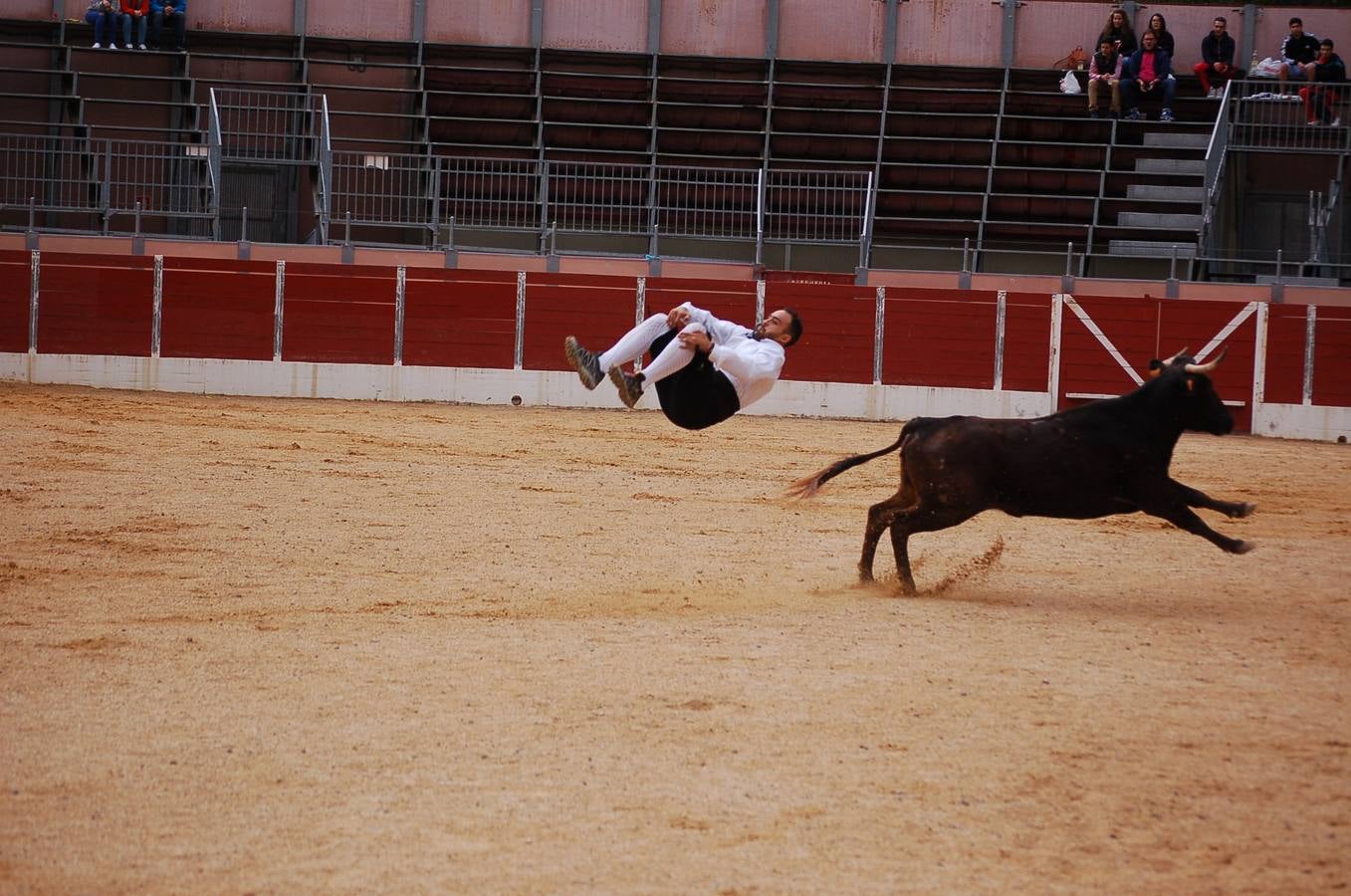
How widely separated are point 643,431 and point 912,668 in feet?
32.9

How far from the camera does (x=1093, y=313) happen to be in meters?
18.2

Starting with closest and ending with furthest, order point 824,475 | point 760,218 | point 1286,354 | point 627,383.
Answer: point 627,383
point 824,475
point 1286,354
point 760,218

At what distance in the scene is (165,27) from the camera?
21.5m

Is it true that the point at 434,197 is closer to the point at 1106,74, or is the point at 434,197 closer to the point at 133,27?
the point at 133,27

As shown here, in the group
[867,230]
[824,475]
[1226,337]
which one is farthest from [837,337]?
[824,475]

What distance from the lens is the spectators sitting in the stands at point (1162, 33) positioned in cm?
2045

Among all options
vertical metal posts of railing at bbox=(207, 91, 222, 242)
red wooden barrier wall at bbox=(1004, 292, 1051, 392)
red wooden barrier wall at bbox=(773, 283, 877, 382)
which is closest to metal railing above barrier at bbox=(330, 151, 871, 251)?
vertical metal posts of railing at bbox=(207, 91, 222, 242)

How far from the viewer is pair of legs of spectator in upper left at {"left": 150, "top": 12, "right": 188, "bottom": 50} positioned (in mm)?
21403

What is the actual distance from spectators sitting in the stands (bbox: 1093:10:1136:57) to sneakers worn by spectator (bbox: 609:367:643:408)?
15.7 meters

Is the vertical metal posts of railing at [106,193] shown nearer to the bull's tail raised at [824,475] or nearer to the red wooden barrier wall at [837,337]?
the red wooden barrier wall at [837,337]

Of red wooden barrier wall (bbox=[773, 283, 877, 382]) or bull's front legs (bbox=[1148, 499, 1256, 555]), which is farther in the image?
red wooden barrier wall (bbox=[773, 283, 877, 382])

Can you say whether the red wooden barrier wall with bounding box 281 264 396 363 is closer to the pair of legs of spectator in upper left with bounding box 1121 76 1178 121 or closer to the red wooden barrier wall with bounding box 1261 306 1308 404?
the pair of legs of spectator in upper left with bounding box 1121 76 1178 121

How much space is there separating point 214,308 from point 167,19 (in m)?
5.55

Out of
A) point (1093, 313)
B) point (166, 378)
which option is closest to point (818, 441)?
point (1093, 313)
